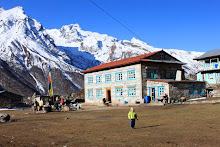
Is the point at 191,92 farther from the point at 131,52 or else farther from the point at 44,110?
the point at 131,52

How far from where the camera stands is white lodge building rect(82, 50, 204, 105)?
107 feet

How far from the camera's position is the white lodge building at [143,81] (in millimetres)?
32656

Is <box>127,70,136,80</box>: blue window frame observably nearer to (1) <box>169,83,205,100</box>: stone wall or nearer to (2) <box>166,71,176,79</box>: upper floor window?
→ (2) <box>166,71,176,79</box>: upper floor window

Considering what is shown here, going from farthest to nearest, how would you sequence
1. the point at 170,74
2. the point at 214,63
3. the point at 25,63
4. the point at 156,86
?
the point at 25,63
the point at 214,63
the point at 170,74
the point at 156,86

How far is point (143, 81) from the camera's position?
34.2 meters

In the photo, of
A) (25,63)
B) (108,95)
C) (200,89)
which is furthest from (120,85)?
(25,63)

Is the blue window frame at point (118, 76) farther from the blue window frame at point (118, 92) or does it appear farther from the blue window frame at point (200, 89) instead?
the blue window frame at point (200, 89)

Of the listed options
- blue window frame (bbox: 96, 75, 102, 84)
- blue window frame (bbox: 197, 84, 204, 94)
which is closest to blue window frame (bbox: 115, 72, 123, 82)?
blue window frame (bbox: 96, 75, 102, 84)

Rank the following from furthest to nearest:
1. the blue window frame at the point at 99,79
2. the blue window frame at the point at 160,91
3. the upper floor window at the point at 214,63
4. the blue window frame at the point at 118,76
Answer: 1. the upper floor window at the point at 214,63
2. the blue window frame at the point at 99,79
3. the blue window frame at the point at 118,76
4. the blue window frame at the point at 160,91

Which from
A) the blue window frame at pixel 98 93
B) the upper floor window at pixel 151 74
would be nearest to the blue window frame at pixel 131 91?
the upper floor window at pixel 151 74

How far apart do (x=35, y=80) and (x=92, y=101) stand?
5795cm

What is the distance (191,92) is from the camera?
33.9 m

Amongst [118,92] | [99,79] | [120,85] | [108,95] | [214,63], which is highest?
[214,63]

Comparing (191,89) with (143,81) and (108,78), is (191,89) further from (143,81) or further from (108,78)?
(108,78)
